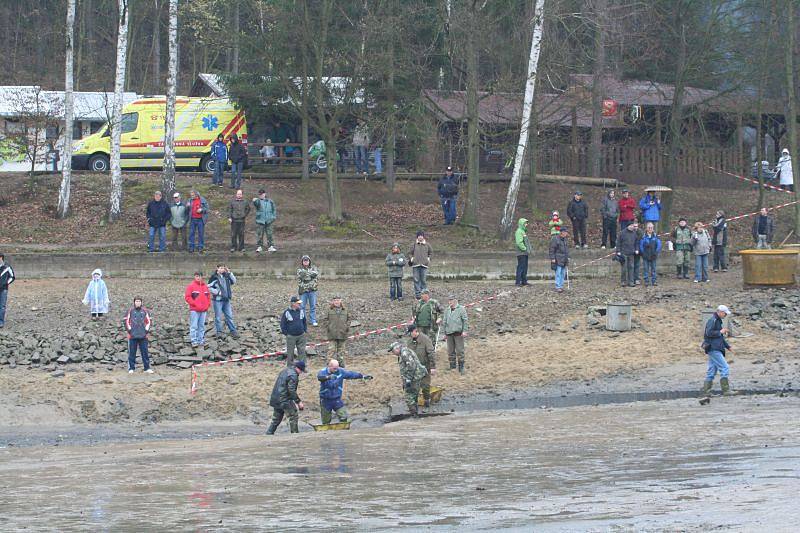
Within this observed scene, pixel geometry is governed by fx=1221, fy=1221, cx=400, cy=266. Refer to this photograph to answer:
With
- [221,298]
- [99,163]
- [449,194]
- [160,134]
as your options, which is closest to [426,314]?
[221,298]

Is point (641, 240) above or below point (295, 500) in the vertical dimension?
above

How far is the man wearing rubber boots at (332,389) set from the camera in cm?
1930

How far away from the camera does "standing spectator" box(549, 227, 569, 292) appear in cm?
2834

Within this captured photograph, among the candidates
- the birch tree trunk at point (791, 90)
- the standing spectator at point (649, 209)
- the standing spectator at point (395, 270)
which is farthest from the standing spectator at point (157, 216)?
the birch tree trunk at point (791, 90)

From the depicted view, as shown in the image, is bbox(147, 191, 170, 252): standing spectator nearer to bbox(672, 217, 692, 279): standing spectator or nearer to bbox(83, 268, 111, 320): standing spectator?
bbox(83, 268, 111, 320): standing spectator

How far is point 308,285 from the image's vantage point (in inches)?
1006

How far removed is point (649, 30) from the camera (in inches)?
1523

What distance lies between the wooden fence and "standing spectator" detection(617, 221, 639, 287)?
14.5 meters

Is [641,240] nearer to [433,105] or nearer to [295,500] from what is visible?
[433,105]

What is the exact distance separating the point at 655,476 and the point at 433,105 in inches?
924

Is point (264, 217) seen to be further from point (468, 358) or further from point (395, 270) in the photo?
point (468, 358)

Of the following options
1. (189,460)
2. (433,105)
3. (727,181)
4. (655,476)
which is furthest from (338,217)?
(655,476)

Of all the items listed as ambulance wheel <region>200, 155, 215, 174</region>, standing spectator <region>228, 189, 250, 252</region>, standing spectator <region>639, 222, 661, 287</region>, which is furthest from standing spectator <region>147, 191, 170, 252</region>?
standing spectator <region>639, 222, 661, 287</region>

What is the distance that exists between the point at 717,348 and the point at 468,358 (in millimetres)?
5149
